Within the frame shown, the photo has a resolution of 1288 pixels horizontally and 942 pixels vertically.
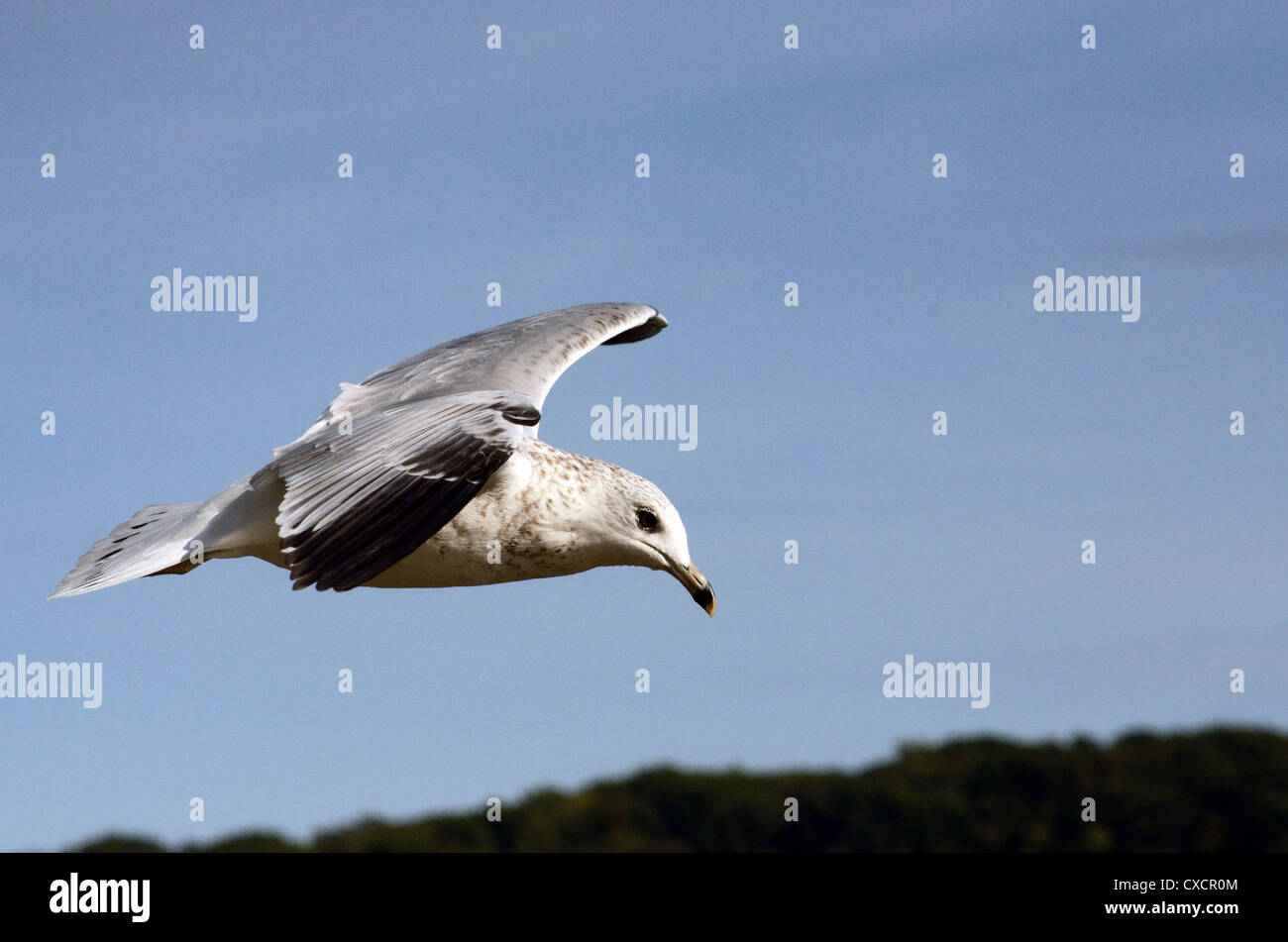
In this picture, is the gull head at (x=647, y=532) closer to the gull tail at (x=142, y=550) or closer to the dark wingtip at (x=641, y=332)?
the gull tail at (x=142, y=550)

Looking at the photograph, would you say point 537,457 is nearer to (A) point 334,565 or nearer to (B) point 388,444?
(B) point 388,444

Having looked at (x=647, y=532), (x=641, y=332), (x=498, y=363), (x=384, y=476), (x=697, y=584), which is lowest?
(x=697, y=584)

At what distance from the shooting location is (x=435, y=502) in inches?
236

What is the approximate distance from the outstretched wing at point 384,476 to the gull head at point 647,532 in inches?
29.1

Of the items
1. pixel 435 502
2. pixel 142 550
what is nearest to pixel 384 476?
pixel 435 502

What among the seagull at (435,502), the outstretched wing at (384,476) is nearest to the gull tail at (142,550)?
the seagull at (435,502)

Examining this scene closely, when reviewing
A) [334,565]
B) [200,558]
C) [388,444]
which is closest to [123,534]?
[200,558]

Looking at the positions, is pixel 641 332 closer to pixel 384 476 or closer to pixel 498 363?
pixel 498 363

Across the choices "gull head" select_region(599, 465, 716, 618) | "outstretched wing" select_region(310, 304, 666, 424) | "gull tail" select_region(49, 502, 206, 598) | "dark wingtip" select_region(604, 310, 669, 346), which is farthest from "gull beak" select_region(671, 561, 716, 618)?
"dark wingtip" select_region(604, 310, 669, 346)

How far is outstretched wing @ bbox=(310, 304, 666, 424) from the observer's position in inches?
284

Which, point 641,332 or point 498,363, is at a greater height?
point 641,332

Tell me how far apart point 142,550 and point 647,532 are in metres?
2.58

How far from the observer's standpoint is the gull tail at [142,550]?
724 cm

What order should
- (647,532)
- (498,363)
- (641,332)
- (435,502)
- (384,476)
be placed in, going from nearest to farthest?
(435,502)
(384,476)
(647,532)
(498,363)
(641,332)
